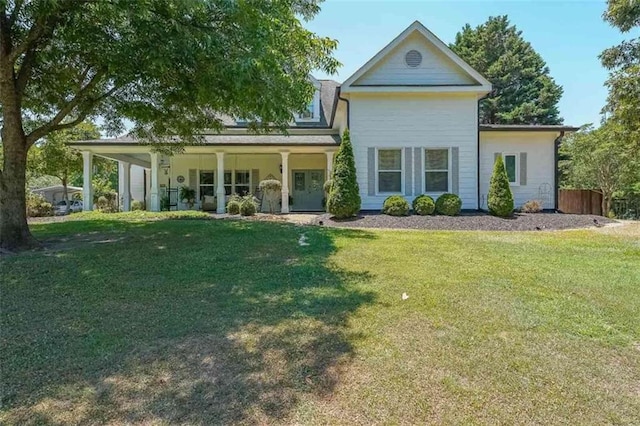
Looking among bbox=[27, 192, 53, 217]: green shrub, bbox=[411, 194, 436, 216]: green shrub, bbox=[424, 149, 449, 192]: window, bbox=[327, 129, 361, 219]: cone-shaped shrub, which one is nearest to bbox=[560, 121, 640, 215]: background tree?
bbox=[424, 149, 449, 192]: window

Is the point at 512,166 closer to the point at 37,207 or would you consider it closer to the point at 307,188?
the point at 307,188

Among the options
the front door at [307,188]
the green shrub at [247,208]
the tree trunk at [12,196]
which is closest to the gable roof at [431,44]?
the green shrub at [247,208]

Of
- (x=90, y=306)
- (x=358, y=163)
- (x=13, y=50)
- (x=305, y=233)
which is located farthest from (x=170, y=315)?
(x=358, y=163)

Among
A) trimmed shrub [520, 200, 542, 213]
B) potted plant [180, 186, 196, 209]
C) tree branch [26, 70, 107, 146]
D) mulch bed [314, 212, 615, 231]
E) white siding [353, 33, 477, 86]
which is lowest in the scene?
mulch bed [314, 212, 615, 231]

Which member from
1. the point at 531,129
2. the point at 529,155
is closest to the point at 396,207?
the point at 529,155

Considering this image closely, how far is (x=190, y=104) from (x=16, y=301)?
18.4ft

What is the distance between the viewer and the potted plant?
1984cm

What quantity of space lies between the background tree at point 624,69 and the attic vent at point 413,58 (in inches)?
231

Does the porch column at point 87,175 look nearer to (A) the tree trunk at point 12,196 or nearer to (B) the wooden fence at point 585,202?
(A) the tree trunk at point 12,196

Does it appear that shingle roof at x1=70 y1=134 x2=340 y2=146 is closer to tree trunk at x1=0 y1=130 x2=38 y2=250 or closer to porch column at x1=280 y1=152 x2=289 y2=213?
porch column at x1=280 y1=152 x2=289 y2=213

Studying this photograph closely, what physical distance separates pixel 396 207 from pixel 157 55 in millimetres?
9585

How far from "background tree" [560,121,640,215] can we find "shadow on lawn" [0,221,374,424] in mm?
22904

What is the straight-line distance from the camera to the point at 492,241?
9.45 meters

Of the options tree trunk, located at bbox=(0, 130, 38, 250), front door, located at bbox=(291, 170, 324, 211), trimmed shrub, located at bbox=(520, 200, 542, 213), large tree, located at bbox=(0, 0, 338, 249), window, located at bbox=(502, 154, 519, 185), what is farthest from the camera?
front door, located at bbox=(291, 170, 324, 211)
